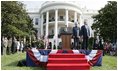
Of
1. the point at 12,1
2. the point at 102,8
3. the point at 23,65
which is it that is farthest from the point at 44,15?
the point at 23,65

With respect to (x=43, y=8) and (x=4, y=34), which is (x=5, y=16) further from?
(x=43, y=8)

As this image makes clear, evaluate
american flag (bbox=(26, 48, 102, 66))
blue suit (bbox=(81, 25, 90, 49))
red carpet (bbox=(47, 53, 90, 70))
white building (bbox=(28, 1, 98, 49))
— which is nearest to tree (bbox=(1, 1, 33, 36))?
blue suit (bbox=(81, 25, 90, 49))

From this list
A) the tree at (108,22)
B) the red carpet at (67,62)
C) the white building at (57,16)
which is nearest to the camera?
the red carpet at (67,62)

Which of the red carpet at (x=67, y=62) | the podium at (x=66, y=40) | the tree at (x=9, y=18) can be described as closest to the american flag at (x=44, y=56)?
the red carpet at (x=67, y=62)

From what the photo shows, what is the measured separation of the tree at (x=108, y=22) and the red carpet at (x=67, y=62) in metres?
17.7

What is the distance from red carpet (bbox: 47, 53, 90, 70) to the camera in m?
10.3

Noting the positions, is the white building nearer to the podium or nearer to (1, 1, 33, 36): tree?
(1, 1, 33, 36): tree

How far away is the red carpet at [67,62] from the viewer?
10.3 meters

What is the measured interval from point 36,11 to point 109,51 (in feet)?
112

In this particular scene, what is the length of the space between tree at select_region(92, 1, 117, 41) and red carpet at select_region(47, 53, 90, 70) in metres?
17.7

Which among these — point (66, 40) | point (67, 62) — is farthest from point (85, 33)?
point (67, 62)

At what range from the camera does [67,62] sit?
10.8 meters

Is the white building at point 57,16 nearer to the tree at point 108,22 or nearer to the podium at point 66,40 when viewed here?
the tree at point 108,22

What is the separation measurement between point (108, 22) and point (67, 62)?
18.9 meters
